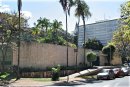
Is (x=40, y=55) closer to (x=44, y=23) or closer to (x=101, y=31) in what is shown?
(x=44, y=23)

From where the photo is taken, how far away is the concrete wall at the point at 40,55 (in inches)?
1658

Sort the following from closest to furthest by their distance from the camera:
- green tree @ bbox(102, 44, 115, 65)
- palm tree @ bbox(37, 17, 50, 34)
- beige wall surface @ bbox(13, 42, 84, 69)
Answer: beige wall surface @ bbox(13, 42, 84, 69) → green tree @ bbox(102, 44, 115, 65) → palm tree @ bbox(37, 17, 50, 34)

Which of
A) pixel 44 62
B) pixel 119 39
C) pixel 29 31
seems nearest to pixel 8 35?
pixel 29 31

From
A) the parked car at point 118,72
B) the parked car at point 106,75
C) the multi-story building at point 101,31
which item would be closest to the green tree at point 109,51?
the parked car at point 118,72

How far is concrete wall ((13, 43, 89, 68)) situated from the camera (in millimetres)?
42125

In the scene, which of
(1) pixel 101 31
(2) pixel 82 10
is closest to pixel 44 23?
(2) pixel 82 10

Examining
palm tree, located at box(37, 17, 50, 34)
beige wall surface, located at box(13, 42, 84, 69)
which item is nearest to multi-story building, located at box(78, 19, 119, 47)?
palm tree, located at box(37, 17, 50, 34)

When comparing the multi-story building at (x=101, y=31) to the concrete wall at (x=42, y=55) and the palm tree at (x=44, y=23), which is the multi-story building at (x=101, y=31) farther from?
the concrete wall at (x=42, y=55)

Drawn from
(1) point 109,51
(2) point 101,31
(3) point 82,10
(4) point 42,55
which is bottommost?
(4) point 42,55

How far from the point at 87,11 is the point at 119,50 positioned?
103ft

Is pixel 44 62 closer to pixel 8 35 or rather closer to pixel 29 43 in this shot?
pixel 29 43

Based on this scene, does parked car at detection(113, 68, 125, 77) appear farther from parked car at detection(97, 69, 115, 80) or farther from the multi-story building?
the multi-story building

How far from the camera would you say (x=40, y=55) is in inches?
1817

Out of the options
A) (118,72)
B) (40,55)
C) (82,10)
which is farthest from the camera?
(82,10)
